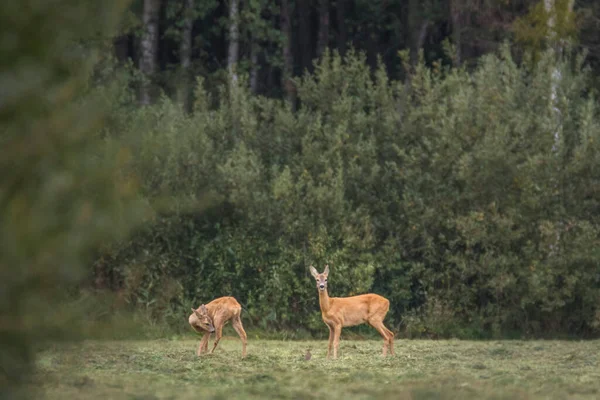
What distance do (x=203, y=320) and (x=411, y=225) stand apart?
34.4 feet

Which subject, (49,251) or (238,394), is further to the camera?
(238,394)

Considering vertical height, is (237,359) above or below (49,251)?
below

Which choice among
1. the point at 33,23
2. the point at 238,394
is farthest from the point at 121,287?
the point at 33,23

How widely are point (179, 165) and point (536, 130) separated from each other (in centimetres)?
809

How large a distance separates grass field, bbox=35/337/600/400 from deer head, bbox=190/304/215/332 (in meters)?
0.43

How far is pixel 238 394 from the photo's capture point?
1003cm

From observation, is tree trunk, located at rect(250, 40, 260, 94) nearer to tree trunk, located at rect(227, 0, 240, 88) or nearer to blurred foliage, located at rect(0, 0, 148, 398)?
tree trunk, located at rect(227, 0, 240, 88)

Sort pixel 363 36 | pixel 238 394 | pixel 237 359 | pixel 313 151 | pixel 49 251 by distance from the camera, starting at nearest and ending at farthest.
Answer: pixel 49 251, pixel 238 394, pixel 237 359, pixel 313 151, pixel 363 36

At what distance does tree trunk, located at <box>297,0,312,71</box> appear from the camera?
1577 inches

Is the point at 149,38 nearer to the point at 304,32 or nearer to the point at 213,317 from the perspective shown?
the point at 304,32

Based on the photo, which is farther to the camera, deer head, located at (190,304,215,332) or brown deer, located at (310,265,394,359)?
brown deer, located at (310,265,394,359)

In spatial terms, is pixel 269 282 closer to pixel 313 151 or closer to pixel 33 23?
pixel 313 151

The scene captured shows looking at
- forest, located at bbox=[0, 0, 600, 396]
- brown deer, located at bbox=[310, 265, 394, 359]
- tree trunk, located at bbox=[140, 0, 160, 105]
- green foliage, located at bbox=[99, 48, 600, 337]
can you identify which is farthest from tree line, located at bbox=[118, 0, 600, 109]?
brown deer, located at bbox=[310, 265, 394, 359]

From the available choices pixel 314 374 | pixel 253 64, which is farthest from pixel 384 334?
pixel 253 64
